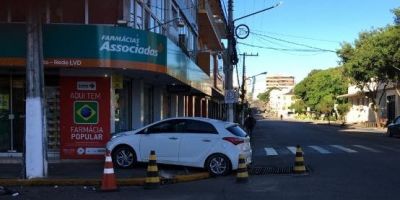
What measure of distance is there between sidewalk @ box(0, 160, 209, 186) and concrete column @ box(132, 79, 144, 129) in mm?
3217

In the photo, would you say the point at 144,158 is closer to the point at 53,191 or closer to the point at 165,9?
the point at 53,191

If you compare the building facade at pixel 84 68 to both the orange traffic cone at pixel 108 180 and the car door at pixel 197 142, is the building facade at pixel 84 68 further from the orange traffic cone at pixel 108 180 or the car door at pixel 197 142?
the orange traffic cone at pixel 108 180

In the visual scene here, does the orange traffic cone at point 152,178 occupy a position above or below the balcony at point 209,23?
below

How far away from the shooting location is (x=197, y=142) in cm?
1662

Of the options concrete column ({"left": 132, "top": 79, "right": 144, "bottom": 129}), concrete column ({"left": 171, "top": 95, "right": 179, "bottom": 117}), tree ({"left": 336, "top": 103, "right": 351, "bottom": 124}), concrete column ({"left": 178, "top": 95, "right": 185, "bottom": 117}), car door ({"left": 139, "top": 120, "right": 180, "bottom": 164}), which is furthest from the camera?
tree ({"left": 336, "top": 103, "right": 351, "bottom": 124})

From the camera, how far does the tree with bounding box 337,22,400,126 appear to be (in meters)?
49.7

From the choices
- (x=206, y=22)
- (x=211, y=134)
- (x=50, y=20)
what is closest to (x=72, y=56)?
(x=50, y=20)

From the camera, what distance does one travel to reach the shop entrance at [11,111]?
766 inches

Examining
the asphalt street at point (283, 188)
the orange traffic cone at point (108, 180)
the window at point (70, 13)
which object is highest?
the window at point (70, 13)

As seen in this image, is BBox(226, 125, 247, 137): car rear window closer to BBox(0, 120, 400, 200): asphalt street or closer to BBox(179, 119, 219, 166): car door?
BBox(179, 119, 219, 166): car door

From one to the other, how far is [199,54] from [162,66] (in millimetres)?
18660

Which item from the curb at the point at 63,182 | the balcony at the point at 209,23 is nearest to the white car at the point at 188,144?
the curb at the point at 63,182

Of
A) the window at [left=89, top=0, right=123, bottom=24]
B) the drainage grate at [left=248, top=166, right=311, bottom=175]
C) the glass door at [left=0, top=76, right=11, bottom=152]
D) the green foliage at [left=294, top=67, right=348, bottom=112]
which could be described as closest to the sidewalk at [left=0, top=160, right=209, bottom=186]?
the glass door at [left=0, top=76, right=11, bottom=152]

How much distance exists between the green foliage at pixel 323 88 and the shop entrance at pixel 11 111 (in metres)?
88.6
